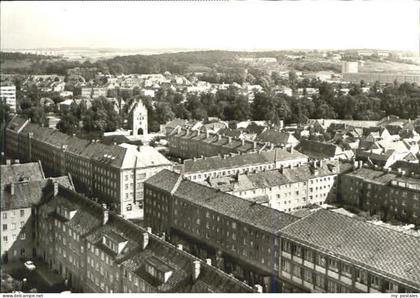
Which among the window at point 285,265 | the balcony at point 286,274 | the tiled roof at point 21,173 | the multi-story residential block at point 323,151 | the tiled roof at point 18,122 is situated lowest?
the balcony at point 286,274

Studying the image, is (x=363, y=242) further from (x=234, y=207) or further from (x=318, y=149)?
(x=318, y=149)

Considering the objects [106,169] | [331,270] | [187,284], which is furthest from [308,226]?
[106,169]

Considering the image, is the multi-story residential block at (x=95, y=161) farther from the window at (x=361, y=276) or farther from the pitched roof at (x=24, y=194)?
the window at (x=361, y=276)

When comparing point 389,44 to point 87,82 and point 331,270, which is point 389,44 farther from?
point 87,82

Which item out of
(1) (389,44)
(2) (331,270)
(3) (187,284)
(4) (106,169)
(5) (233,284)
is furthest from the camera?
(4) (106,169)

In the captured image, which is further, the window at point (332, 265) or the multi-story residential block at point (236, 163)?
the multi-story residential block at point (236, 163)

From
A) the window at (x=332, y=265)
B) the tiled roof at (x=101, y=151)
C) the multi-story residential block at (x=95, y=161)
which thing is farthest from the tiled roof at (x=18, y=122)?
the window at (x=332, y=265)
